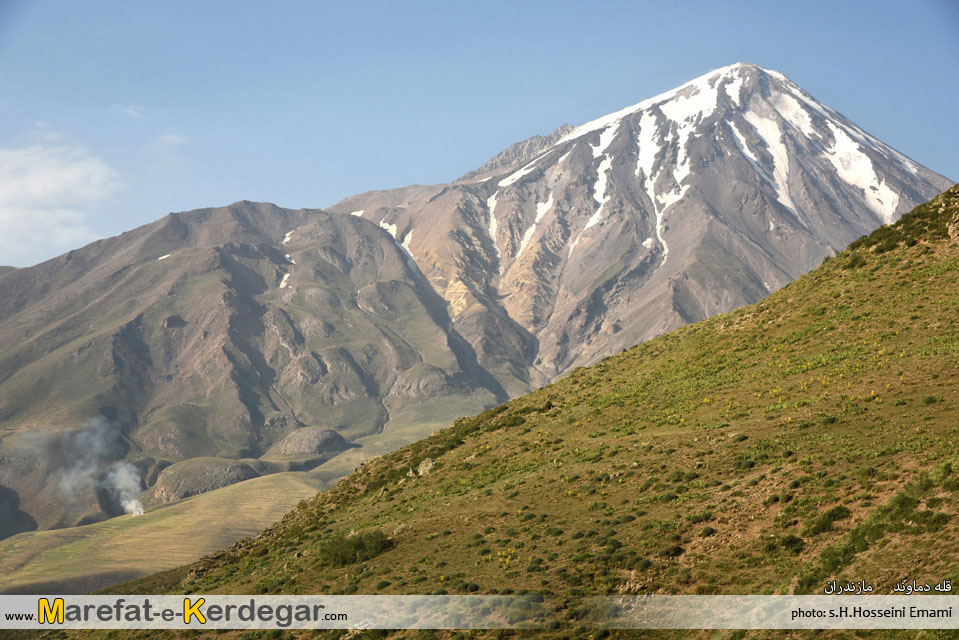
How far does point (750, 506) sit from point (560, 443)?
2009 cm

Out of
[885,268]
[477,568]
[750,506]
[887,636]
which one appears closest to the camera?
[887,636]

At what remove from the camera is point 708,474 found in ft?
127

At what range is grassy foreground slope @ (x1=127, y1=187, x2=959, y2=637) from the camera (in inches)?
1179

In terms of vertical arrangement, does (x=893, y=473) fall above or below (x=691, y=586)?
above

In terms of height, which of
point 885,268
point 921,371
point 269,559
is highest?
point 885,268

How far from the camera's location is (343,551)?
43.1 m

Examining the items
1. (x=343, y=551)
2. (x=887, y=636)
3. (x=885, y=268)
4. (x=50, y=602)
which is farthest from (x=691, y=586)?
(x=50, y=602)

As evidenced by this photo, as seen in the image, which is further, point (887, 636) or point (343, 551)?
point (343, 551)

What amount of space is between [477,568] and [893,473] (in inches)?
719

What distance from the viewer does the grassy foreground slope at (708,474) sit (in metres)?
29.9

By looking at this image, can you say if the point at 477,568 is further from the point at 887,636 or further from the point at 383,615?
the point at 887,636

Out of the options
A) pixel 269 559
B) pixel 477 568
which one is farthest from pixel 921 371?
pixel 269 559

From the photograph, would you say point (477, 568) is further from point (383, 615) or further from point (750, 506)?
point (750, 506)

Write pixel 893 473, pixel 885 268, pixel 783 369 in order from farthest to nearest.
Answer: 1. pixel 885 268
2. pixel 783 369
3. pixel 893 473
